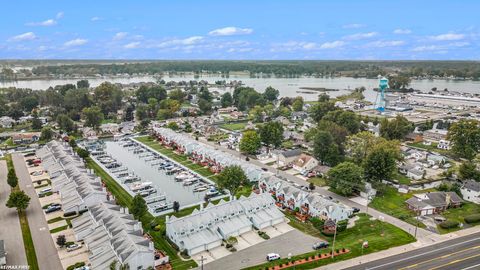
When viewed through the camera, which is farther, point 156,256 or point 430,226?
point 430,226

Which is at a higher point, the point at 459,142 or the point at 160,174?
the point at 459,142

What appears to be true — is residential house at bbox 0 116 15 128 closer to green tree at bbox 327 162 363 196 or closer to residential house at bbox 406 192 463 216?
green tree at bbox 327 162 363 196

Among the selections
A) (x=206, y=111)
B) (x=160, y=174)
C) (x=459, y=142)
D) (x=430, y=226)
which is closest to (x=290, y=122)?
(x=206, y=111)

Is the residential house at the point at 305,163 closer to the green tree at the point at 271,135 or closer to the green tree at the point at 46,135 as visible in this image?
the green tree at the point at 271,135

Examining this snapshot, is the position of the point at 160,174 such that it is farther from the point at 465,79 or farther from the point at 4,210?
the point at 465,79

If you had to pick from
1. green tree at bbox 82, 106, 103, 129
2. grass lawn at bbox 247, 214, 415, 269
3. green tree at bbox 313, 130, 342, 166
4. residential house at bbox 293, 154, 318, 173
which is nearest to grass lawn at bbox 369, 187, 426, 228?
grass lawn at bbox 247, 214, 415, 269

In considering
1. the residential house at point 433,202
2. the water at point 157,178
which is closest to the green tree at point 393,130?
the residential house at point 433,202
